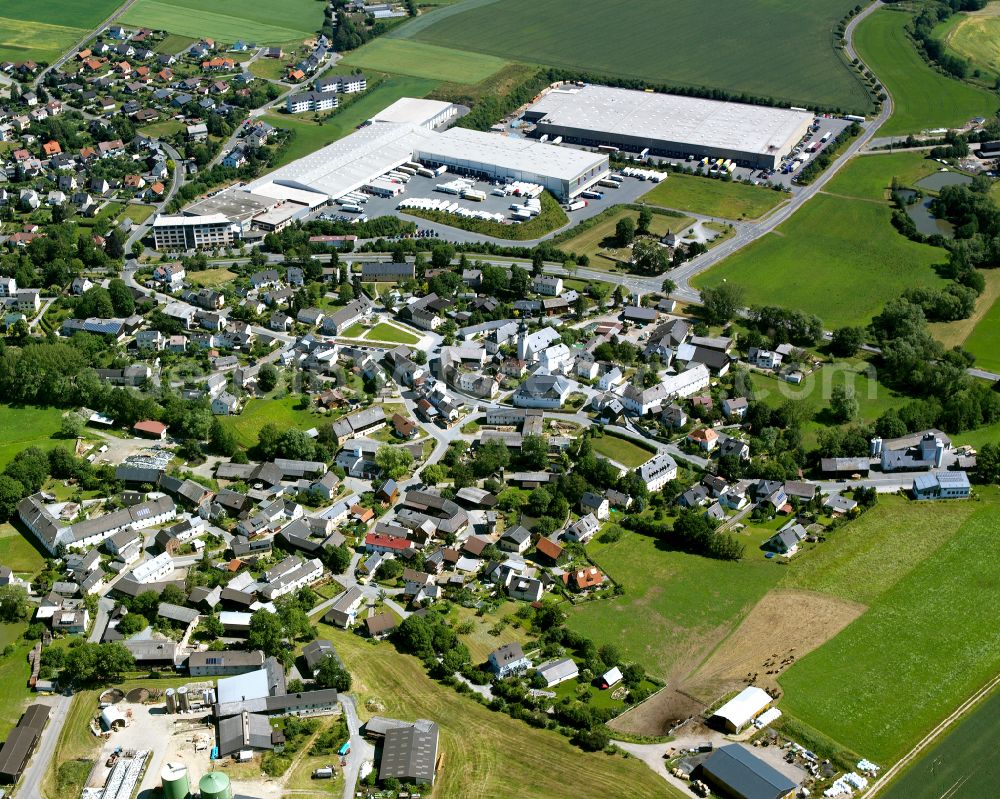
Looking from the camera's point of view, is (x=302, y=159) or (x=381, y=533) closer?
(x=381, y=533)

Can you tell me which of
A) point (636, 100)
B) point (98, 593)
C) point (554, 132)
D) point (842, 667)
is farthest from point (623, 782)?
point (636, 100)

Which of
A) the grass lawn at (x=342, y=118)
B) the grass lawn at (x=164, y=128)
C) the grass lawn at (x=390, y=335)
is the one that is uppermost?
the grass lawn at (x=342, y=118)

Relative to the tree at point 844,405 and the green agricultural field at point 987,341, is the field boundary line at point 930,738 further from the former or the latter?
the green agricultural field at point 987,341

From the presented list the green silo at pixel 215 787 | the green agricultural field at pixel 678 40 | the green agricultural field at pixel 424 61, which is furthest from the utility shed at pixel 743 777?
the green agricultural field at pixel 424 61

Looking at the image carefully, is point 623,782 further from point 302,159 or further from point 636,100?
point 636,100

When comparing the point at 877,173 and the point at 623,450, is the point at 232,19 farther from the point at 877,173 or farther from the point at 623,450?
the point at 623,450

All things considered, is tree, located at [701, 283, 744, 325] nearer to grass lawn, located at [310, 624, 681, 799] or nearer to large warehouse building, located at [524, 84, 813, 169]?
large warehouse building, located at [524, 84, 813, 169]

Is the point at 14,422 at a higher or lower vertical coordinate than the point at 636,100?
lower
